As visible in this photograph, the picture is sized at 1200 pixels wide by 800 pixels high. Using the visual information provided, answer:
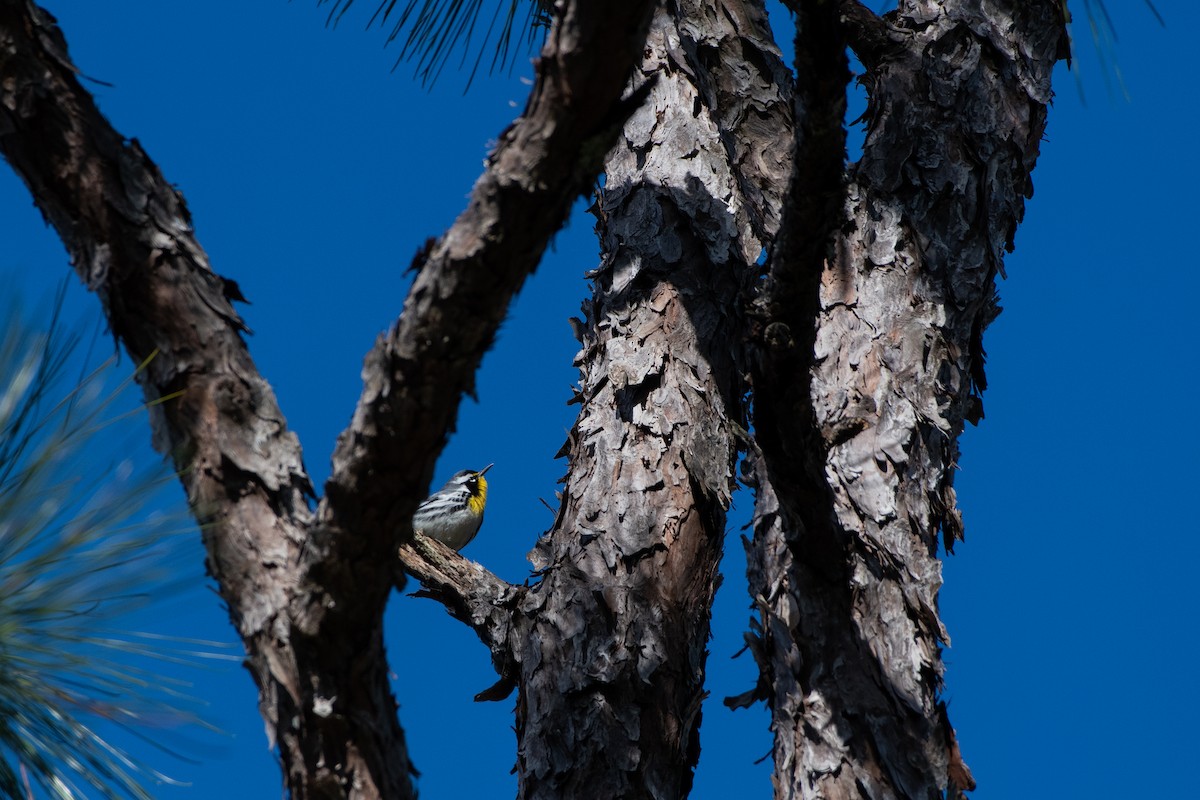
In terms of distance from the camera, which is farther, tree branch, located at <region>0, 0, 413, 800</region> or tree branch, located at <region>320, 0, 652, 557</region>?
tree branch, located at <region>0, 0, 413, 800</region>

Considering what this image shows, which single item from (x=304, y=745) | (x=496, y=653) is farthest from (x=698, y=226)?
(x=304, y=745)

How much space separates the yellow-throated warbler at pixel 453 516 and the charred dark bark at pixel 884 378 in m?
5.67

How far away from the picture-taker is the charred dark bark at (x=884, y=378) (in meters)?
2.88

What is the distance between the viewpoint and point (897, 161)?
157 inches

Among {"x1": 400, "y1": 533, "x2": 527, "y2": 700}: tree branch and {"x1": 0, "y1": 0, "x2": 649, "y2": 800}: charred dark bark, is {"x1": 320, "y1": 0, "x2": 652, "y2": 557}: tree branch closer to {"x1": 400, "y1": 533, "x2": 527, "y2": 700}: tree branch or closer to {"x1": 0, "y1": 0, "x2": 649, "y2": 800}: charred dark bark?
{"x1": 0, "y1": 0, "x2": 649, "y2": 800}: charred dark bark

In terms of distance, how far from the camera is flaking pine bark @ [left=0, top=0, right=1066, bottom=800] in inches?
85.8

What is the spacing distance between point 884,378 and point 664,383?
2.42ft

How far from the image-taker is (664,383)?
397 cm

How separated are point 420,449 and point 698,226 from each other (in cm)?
231

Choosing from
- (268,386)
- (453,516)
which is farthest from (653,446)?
(453,516)

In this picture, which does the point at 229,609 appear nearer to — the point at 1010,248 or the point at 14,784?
the point at 14,784

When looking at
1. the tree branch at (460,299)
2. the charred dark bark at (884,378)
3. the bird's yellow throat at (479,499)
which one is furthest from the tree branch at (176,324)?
the bird's yellow throat at (479,499)

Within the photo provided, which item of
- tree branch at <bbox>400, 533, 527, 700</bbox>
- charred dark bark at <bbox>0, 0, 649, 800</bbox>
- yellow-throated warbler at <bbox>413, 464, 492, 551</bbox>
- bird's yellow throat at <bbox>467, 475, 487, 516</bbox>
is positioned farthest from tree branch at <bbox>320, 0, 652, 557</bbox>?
bird's yellow throat at <bbox>467, 475, 487, 516</bbox>

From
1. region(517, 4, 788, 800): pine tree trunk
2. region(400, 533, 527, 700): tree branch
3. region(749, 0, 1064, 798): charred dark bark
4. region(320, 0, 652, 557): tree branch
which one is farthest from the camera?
region(400, 533, 527, 700): tree branch
